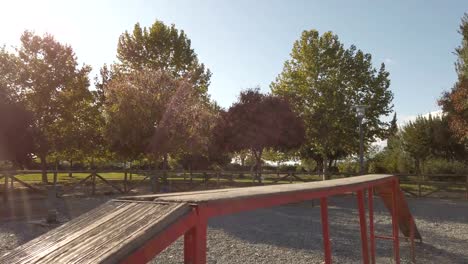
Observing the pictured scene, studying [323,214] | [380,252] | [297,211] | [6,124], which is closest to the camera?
[323,214]

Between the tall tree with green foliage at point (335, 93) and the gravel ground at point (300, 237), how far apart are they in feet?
50.7

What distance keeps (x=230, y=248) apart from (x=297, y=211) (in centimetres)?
827

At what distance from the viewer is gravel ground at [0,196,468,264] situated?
8.73 metres

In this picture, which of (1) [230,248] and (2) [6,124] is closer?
(1) [230,248]

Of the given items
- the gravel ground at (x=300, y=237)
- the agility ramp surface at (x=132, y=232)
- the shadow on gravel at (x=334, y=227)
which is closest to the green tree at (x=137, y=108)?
the gravel ground at (x=300, y=237)

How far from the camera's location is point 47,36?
31375 millimetres

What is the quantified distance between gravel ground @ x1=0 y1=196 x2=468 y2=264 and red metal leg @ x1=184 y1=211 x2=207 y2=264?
19.8 ft

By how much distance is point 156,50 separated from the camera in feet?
Answer: 132

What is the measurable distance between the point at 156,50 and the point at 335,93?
18575mm

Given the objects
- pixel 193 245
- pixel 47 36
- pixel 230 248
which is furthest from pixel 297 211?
pixel 47 36

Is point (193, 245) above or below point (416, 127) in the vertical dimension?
below

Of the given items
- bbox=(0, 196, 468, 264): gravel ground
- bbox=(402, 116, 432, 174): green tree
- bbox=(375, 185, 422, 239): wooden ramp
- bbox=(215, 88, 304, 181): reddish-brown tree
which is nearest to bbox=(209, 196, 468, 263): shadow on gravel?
bbox=(0, 196, 468, 264): gravel ground

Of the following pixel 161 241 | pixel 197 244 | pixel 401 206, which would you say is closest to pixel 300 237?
pixel 401 206

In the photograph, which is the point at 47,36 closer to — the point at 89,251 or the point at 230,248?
the point at 230,248
